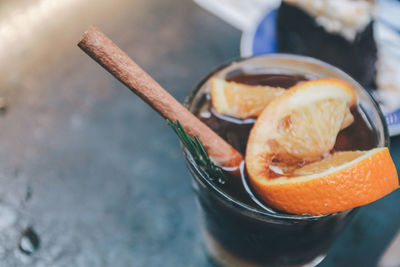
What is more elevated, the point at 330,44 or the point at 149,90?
the point at 149,90

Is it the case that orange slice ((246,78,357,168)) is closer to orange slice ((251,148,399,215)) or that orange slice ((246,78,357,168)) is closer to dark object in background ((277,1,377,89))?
orange slice ((251,148,399,215))

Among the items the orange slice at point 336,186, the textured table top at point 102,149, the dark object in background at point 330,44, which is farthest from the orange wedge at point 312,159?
the dark object in background at point 330,44

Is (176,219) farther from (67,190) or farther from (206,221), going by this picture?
(67,190)

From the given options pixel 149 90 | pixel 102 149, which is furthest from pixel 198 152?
pixel 102 149

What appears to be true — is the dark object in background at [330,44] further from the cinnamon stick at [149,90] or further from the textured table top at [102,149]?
the cinnamon stick at [149,90]

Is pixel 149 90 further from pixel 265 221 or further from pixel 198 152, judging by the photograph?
pixel 265 221

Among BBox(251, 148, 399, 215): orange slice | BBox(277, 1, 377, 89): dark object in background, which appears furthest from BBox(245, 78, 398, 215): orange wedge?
BBox(277, 1, 377, 89): dark object in background
